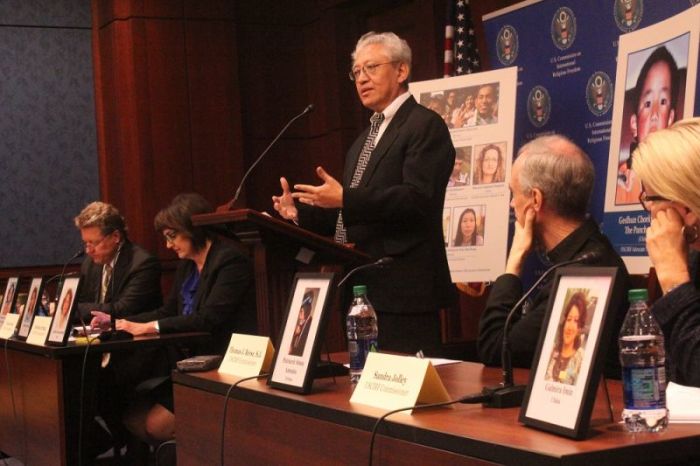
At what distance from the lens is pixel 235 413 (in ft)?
7.61

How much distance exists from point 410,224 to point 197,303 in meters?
1.40

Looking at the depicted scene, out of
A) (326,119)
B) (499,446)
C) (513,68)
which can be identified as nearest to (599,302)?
(499,446)

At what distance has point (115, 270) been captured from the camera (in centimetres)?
505

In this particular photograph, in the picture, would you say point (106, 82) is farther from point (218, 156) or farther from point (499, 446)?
point (499, 446)

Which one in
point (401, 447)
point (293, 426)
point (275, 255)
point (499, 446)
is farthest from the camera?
point (275, 255)

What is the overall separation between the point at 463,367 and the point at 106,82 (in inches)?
198

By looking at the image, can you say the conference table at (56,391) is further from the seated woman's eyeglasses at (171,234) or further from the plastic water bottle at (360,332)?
the plastic water bottle at (360,332)

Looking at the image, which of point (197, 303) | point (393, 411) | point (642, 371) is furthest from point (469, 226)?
point (642, 371)

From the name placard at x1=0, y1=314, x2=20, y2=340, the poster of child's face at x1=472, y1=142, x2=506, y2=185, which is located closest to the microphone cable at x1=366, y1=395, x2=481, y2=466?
the poster of child's face at x1=472, y1=142, x2=506, y2=185

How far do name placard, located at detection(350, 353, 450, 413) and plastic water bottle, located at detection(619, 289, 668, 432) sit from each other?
1.11 feet

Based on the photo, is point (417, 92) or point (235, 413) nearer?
point (235, 413)

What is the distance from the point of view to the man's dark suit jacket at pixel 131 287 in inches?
192

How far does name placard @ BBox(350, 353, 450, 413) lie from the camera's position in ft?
5.78
